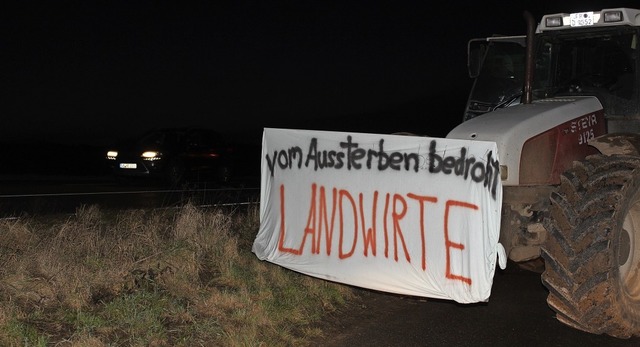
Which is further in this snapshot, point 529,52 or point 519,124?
point 529,52

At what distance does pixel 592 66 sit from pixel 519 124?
168 centimetres

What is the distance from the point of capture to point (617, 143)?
660 centimetres

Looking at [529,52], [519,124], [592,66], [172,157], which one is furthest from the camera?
[172,157]

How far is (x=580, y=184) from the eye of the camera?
5.98 meters

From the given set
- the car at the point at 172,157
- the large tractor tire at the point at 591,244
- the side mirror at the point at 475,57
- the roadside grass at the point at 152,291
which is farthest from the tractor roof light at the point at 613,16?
the car at the point at 172,157

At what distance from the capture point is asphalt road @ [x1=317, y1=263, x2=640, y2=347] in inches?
250

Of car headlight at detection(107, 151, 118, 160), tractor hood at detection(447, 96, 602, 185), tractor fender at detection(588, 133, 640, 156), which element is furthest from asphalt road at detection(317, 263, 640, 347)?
car headlight at detection(107, 151, 118, 160)

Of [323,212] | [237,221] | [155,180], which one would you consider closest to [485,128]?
[323,212]

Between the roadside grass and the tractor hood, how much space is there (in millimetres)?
2227

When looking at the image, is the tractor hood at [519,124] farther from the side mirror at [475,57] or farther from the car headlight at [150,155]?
the car headlight at [150,155]

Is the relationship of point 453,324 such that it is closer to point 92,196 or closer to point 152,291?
point 152,291

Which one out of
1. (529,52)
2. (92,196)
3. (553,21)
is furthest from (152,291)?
(92,196)

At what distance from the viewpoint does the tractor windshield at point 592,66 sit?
24.4ft

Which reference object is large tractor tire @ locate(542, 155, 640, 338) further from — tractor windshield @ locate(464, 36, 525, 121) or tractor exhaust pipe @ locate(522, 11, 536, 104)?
tractor windshield @ locate(464, 36, 525, 121)
